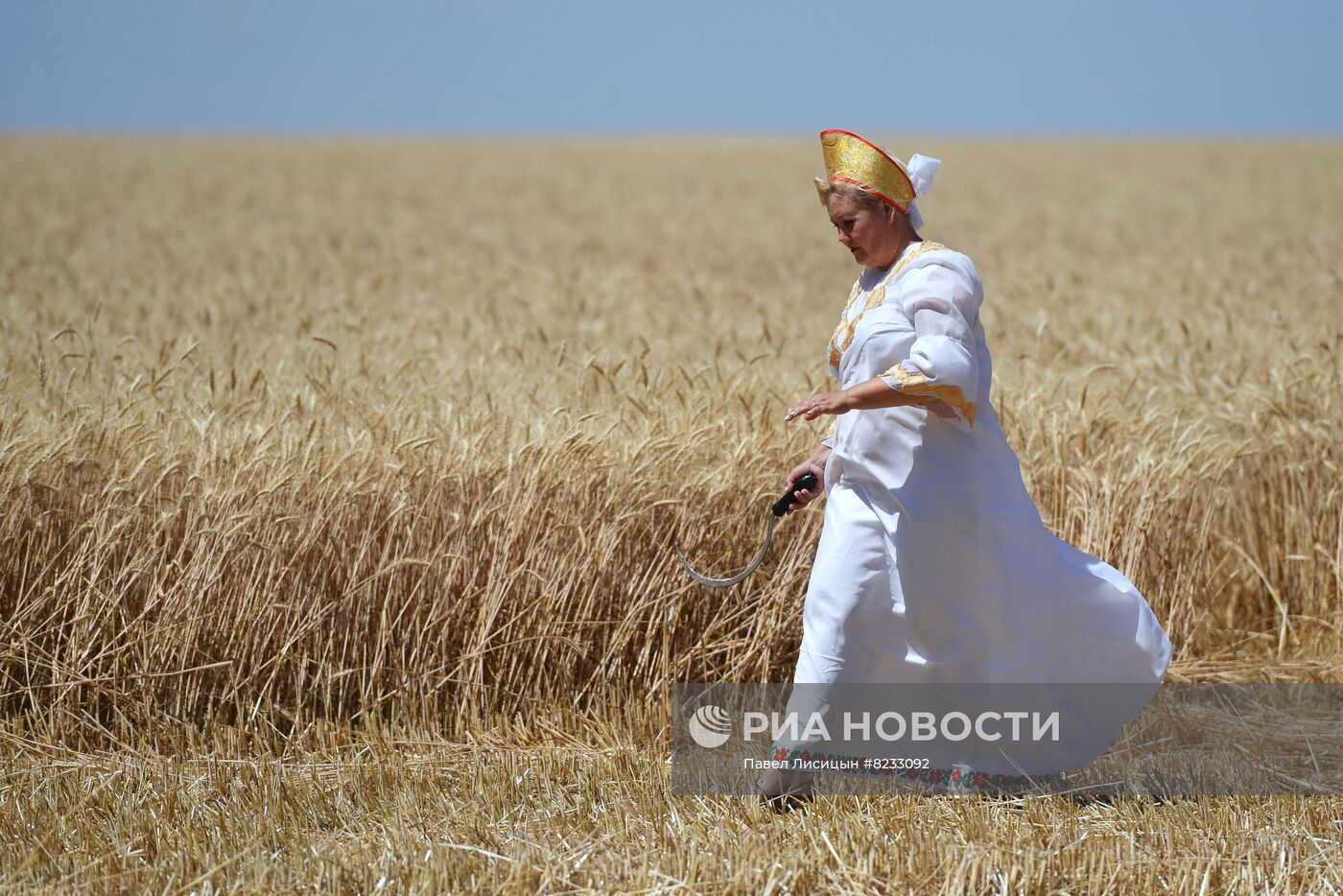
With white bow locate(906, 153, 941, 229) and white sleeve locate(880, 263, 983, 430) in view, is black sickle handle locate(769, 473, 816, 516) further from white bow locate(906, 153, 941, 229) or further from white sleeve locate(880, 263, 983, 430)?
white bow locate(906, 153, 941, 229)

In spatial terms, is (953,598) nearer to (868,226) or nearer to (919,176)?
(868,226)

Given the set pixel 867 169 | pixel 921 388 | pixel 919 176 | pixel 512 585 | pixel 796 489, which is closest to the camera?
pixel 921 388

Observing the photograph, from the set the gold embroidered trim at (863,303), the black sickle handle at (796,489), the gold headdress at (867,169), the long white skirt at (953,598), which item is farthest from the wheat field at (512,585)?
the gold headdress at (867,169)

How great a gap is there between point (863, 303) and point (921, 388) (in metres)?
0.37

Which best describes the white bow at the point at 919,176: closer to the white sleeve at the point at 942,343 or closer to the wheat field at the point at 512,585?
the white sleeve at the point at 942,343

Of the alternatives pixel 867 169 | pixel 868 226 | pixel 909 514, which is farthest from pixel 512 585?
pixel 867 169

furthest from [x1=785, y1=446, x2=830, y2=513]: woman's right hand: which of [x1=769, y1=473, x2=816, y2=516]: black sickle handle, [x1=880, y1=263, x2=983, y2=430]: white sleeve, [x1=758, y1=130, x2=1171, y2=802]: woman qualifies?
[x1=880, y1=263, x2=983, y2=430]: white sleeve

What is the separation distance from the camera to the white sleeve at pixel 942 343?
241 centimetres

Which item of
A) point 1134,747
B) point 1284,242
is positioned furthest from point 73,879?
point 1284,242

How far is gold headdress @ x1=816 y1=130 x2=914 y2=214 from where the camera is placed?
2.56m

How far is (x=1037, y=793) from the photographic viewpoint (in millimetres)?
2775

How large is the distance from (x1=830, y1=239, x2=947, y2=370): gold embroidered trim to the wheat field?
3.00 ft

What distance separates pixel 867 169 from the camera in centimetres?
257

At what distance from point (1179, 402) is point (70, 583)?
418 centimetres
